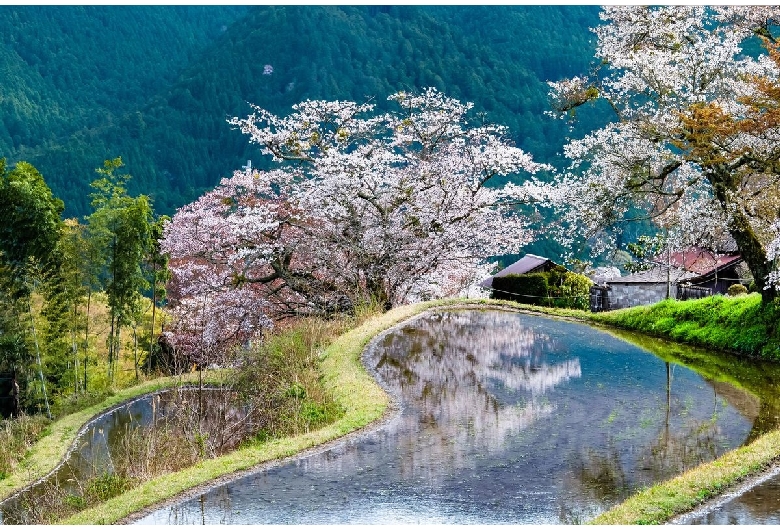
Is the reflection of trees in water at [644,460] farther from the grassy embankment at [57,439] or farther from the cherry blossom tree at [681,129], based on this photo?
the grassy embankment at [57,439]

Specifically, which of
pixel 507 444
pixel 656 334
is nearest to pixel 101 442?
pixel 507 444

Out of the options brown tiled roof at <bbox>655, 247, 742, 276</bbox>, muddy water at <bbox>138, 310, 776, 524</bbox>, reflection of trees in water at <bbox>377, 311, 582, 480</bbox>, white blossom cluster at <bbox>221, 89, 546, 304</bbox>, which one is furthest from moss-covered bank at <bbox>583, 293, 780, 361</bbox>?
brown tiled roof at <bbox>655, 247, 742, 276</bbox>

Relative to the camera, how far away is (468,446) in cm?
836

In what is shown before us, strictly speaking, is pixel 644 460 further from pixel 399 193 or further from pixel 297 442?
pixel 399 193

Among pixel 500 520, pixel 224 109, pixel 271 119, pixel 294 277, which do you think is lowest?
pixel 500 520

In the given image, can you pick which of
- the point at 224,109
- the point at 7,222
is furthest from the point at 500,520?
the point at 224,109

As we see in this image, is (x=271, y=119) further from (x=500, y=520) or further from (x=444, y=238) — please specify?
(x=500, y=520)

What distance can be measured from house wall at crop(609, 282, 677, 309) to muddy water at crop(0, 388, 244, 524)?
86.9ft

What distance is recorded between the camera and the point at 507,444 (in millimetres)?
8383

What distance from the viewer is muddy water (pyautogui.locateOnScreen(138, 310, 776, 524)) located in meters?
6.64

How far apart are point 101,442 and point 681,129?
43.2ft

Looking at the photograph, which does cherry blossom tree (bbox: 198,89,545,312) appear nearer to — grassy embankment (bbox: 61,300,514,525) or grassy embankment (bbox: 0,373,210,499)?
grassy embankment (bbox: 0,373,210,499)

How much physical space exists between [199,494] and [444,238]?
13.4 m

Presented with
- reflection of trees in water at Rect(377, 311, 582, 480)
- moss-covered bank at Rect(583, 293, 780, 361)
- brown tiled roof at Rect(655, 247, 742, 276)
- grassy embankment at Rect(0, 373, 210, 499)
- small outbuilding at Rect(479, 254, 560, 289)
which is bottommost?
grassy embankment at Rect(0, 373, 210, 499)
